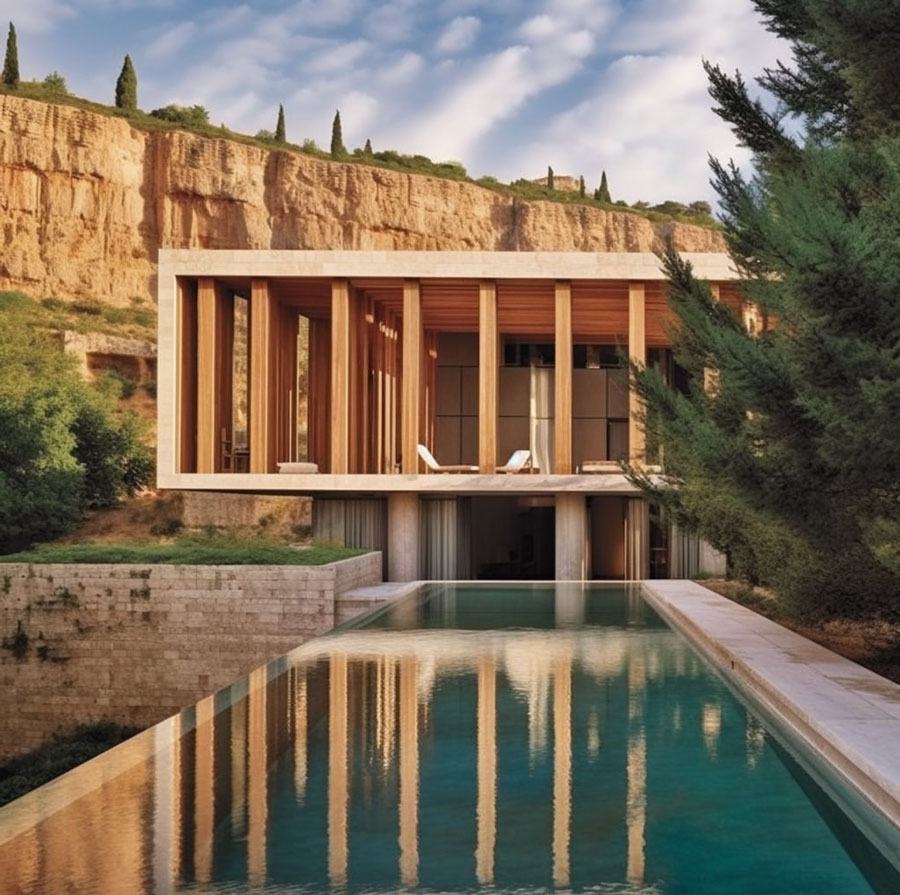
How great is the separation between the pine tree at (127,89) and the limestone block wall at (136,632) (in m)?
57.2

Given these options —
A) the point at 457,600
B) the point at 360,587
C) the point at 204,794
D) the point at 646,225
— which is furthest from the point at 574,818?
the point at 646,225

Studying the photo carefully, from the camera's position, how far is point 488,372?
2436 centimetres

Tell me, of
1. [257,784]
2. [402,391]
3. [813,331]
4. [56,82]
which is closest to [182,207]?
[56,82]

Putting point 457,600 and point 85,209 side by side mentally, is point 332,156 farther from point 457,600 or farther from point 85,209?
point 457,600

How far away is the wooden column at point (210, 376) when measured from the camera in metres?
24.1

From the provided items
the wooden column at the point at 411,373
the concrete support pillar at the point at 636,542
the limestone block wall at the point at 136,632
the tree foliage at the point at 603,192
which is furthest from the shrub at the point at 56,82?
the limestone block wall at the point at 136,632

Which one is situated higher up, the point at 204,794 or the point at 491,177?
the point at 491,177

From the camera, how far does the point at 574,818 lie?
18.4 feet

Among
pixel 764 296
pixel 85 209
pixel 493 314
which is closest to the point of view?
pixel 764 296

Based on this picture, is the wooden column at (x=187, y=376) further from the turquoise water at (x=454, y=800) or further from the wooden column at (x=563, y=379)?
the turquoise water at (x=454, y=800)

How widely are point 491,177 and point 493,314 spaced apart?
58253 millimetres

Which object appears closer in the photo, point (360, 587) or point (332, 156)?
point (360, 587)

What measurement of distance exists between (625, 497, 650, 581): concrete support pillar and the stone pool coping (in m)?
10.8

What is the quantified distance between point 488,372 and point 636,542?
16.2 ft
